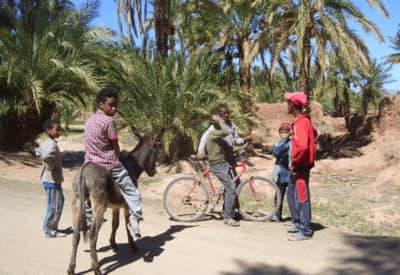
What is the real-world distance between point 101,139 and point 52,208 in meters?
1.92

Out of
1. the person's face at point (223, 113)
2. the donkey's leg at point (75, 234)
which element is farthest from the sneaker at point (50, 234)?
the person's face at point (223, 113)

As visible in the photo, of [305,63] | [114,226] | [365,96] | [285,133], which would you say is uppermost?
[365,96]

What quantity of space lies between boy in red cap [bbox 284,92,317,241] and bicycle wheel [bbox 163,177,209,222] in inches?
69.0

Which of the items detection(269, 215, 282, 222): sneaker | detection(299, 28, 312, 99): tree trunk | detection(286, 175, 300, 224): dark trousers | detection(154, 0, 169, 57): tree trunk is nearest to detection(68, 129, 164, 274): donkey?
detection(286, 175, 300, 224): dark trousers

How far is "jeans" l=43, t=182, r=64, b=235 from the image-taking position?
5.96 metres

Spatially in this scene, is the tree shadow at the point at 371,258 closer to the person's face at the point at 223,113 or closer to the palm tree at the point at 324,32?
the person's face at the point at 223,113

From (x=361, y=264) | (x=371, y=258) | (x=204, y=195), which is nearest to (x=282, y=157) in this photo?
(x=204, y=195)

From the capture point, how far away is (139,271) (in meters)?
4.71

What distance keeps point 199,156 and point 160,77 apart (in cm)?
713

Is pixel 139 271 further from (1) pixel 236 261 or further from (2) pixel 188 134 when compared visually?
(2) pixel 188 134

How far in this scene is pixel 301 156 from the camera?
5.84m

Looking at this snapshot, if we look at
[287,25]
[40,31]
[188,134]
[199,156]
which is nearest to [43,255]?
[199,156]

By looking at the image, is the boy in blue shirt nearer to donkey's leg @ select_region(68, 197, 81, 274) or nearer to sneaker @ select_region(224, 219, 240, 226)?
donkey's leg @ select_region(68, 197, 81, 274)

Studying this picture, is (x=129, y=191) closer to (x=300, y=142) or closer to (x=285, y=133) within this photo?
(x=300, y=142)
